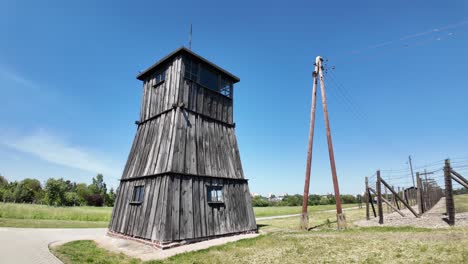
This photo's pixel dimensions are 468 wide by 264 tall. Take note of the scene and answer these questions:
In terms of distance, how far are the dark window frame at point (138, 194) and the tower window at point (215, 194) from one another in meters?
3.78

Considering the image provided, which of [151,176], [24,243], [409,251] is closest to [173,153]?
[151,176]

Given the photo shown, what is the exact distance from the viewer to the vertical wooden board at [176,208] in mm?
12016

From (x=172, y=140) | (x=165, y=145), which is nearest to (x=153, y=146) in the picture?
(x=165, y=145)

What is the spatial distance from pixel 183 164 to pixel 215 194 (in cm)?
284

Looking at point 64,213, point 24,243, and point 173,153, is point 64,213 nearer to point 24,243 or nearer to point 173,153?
point 24,243

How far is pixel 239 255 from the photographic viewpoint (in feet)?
30.1

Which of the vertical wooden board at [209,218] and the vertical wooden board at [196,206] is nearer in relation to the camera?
the vertical wooden board at [196,206]

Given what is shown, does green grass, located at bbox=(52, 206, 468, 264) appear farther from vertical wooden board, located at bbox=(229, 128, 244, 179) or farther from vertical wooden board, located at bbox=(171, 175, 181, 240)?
vertical wooden board, located at bbox=(229, 128, 244, 179)

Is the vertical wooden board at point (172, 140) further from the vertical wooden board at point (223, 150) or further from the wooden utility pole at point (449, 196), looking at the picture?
the wooden utility pole at point (449, 196)

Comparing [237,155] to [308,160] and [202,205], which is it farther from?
[202,205]

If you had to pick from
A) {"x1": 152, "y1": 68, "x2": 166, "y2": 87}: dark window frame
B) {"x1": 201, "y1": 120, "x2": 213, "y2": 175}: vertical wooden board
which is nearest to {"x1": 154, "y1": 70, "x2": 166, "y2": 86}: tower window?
{"x1": 152, "y1": 68, "x2": 166, "y2": 87}: dark window frame

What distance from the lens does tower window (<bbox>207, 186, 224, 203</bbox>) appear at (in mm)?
14509

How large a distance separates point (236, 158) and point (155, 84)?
7753 millimetres

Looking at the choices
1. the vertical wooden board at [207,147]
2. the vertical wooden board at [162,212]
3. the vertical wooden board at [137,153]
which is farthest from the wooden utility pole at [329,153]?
the vertical wooden board at [137,153]
